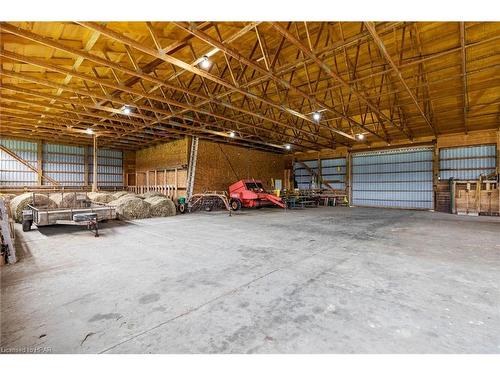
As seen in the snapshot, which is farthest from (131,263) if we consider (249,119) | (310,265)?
(249,119)

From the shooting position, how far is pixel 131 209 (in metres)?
10.5

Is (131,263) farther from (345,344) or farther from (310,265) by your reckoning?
(345,344)

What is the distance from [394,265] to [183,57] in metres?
8.38

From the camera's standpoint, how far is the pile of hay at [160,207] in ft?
37.7

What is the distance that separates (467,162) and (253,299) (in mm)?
18717

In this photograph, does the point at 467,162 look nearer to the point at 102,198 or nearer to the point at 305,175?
the point at 305,175

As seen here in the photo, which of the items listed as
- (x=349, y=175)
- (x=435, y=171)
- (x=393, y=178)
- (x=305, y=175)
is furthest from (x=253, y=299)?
(x=305, y=175)

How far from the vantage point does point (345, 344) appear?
2082mm

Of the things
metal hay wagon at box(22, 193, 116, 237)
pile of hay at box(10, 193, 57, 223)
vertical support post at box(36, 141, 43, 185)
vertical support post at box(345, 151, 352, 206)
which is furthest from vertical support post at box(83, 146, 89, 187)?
vertical support post at box(345, 151, 352, 206)

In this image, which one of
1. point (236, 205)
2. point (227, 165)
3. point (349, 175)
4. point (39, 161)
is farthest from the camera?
point (349, 175)

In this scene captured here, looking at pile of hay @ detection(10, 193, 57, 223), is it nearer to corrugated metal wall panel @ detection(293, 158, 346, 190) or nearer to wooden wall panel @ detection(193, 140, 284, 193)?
wooden wall panel @ detection(193, 140, 284, 193)

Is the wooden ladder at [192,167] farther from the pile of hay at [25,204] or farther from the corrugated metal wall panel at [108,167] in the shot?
the corrugated metal wall panel at [108,167]

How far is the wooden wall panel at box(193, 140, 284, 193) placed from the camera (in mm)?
16609

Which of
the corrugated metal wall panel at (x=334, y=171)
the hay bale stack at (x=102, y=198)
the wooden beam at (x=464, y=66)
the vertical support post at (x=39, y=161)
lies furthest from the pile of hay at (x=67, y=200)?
the corrugated metal wall panel at (x=334, y=171)
